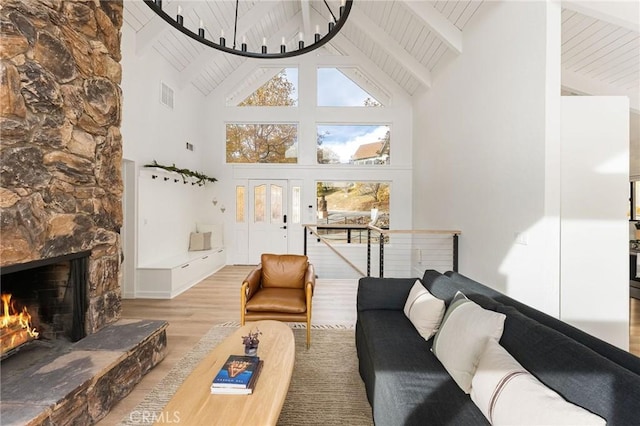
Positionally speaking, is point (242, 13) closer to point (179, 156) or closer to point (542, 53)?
point (179, 156)

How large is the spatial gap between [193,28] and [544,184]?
557cm

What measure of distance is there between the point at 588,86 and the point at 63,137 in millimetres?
5605

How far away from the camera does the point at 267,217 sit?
22.5 ft

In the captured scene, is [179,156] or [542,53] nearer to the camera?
[542,53]

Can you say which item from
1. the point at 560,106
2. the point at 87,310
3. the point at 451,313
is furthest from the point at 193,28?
the point at 451,313

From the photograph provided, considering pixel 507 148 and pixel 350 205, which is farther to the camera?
pixel 350 205

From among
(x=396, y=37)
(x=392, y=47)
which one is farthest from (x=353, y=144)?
(x=396, y=37)

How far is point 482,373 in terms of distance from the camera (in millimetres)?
1301

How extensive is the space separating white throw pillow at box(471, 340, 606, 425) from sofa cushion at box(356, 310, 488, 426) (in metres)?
0.12

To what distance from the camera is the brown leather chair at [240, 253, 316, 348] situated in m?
2.76

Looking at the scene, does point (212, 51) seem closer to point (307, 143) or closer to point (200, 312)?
point (307, 143)

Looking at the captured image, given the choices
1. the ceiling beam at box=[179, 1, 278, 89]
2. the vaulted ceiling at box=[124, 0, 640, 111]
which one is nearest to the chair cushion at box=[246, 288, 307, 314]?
the vaulted ceiling at box=[124, 0, 640, 111]

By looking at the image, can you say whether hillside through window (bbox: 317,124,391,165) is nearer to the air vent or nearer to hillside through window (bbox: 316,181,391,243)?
hillside through window (bbox: 316,181,391,243)

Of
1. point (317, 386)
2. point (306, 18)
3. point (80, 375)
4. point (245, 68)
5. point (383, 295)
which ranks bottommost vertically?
point (317, 386)
